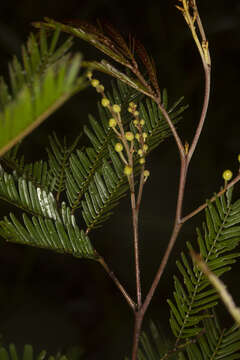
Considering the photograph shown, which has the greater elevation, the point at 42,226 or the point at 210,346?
the point at 42,226

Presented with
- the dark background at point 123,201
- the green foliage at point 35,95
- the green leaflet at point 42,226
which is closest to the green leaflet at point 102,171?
the green leaflet at point 42,226

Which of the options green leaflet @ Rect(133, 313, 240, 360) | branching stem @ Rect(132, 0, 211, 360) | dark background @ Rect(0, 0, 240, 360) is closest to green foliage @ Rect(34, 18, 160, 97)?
branching stem @ Rect(132, 0, 211, 360)

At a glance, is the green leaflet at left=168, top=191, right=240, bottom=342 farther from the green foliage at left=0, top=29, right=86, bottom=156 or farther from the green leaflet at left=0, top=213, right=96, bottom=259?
the green foliage at left=0, top=29, right=86, bottom=156

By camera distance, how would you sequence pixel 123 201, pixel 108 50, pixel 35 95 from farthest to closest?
1. pixel 123 201
2. pixel 108 50
3. pixel 35 95

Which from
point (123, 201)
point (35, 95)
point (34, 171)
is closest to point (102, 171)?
point (34, 171)

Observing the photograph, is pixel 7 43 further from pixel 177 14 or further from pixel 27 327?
pixel 27 327

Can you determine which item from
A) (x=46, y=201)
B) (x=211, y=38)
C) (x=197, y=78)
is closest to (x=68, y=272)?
(x=197, y=78)

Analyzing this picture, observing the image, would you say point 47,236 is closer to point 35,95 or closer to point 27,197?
point 27,197

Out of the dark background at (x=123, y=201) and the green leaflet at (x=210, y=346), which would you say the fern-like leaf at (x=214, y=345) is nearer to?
the green leaflet at (x=210, y=346)
